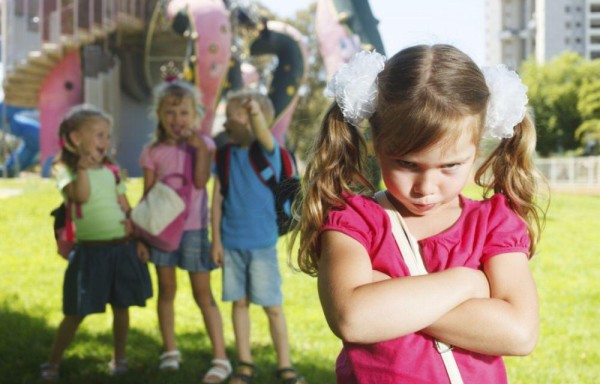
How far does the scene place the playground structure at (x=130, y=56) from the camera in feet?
46.6

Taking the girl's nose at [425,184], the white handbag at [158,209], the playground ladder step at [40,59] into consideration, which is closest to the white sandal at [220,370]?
the white handbag at [158,209]

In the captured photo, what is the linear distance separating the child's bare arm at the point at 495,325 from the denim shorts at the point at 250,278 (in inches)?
103

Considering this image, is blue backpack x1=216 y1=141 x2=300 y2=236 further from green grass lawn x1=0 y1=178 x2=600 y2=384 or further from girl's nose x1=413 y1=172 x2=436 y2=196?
girl's nose x1=413 y1=172 x2=436 y2=196

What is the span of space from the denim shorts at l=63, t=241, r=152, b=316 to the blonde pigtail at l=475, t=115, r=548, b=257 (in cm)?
287

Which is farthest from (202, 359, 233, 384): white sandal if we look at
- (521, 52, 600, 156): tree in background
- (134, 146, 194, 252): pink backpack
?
(521, 52, 600, 156): tree in background

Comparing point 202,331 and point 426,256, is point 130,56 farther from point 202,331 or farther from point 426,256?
point 426,256

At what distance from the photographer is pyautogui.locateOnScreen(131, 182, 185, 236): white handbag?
4219 mm

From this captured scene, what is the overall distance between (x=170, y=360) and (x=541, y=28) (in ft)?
265

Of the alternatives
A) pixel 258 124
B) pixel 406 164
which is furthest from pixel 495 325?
pixel 258 124

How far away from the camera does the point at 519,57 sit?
84750 millimetres

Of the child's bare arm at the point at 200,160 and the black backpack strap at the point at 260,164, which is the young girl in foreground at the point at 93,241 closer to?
the child's bare arm at the point at 200,160

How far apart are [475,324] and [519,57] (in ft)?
287

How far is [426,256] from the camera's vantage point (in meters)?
1.67

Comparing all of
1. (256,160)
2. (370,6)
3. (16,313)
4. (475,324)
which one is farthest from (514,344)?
(370,6)
